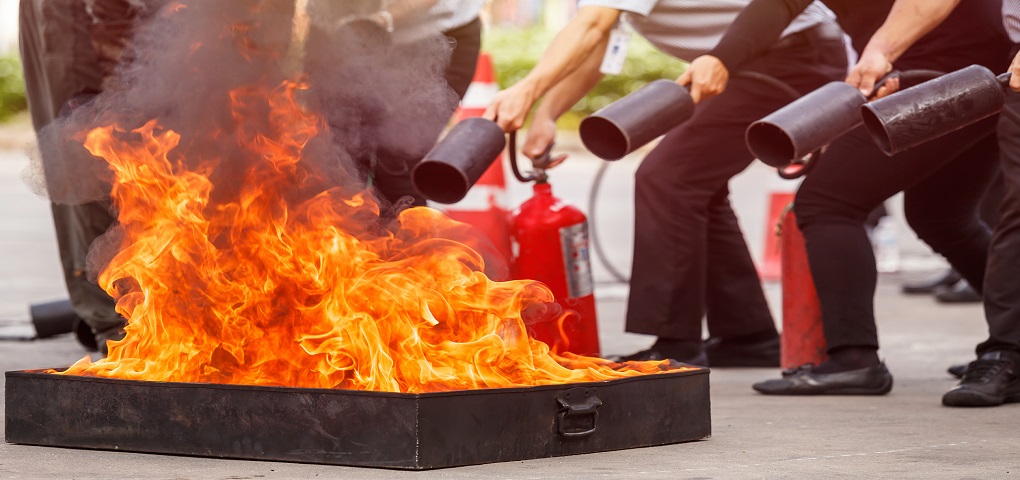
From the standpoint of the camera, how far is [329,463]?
3.49 meters

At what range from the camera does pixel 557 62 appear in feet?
16.8

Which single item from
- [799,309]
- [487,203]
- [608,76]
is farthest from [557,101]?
[608,76]

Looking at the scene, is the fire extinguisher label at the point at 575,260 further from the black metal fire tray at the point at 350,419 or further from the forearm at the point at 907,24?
the black metal fire tray at the point at 350,419

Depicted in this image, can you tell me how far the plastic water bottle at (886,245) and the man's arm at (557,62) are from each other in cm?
521

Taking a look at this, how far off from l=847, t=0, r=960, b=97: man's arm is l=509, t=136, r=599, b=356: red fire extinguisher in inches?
46.5

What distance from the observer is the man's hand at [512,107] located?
4926mm

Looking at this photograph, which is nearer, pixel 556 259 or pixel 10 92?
pixel 556 259

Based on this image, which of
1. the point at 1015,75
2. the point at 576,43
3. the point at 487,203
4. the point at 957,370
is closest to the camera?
the point at 1015,75

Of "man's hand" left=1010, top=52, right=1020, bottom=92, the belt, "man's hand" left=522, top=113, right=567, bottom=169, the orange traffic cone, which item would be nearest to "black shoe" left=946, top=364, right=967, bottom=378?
the belt

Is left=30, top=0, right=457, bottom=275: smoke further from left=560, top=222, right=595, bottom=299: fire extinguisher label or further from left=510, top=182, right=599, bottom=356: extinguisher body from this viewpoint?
left=560, top=222, right=595, bottom=299: fire extinguisher label

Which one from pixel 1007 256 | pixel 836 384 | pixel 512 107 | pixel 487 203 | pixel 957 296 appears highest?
pixel 512 107

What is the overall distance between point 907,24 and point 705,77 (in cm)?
63

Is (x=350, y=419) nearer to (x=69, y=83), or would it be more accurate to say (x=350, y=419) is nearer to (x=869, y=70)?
(x=869, y=70)

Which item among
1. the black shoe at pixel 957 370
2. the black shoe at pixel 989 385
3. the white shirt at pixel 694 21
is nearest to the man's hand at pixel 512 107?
the white shirt at pixel 694 21
